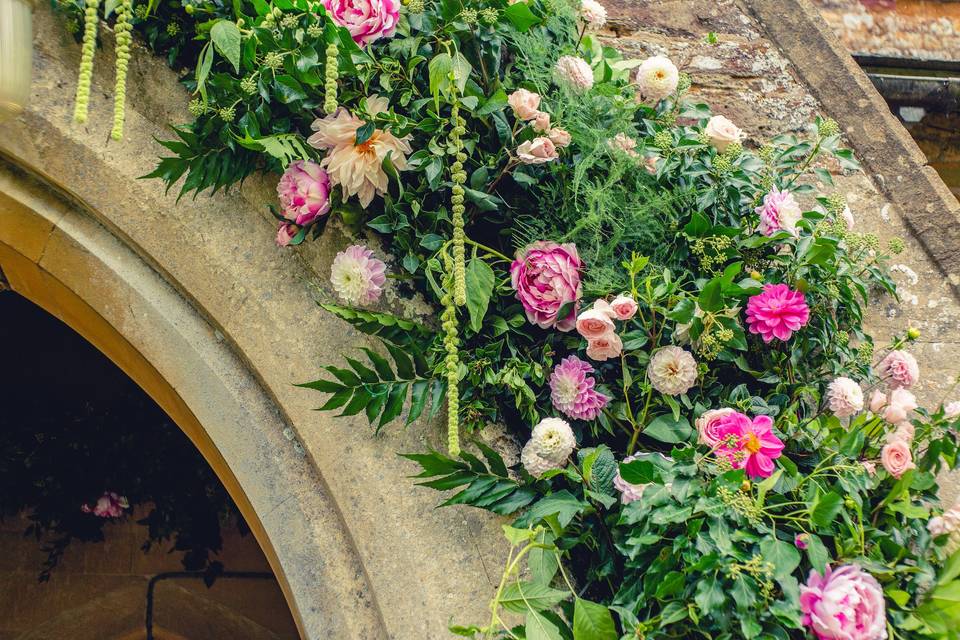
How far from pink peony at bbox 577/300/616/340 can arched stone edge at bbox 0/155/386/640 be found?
605mm

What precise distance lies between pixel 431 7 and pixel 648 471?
972 mm

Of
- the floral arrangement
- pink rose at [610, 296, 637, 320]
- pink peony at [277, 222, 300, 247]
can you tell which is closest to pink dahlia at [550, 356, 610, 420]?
the floral arrangement

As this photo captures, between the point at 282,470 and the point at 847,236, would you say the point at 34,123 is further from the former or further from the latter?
the point at 847,236

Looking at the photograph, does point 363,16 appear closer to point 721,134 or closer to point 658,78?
point 658,78

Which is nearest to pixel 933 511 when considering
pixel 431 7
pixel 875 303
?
pixel 875 303

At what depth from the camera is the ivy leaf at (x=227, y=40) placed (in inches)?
60.0

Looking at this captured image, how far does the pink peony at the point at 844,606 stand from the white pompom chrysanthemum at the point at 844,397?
0.34 metres

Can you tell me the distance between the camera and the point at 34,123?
165 centimetres

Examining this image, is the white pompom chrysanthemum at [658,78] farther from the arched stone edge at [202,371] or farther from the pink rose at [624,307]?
the arched stone edge at [202,371]

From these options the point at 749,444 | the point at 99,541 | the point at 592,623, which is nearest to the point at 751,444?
the point at 749,444

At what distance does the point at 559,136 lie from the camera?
1.63 metres

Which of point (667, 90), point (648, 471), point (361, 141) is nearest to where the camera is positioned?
point (648, 471)

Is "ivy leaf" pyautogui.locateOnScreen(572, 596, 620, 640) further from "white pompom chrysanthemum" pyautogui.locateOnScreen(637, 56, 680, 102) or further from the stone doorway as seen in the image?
the stone doorway

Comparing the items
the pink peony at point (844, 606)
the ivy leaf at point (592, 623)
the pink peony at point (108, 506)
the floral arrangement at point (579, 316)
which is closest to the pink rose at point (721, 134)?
the floral arrangement at point (579, 316)
